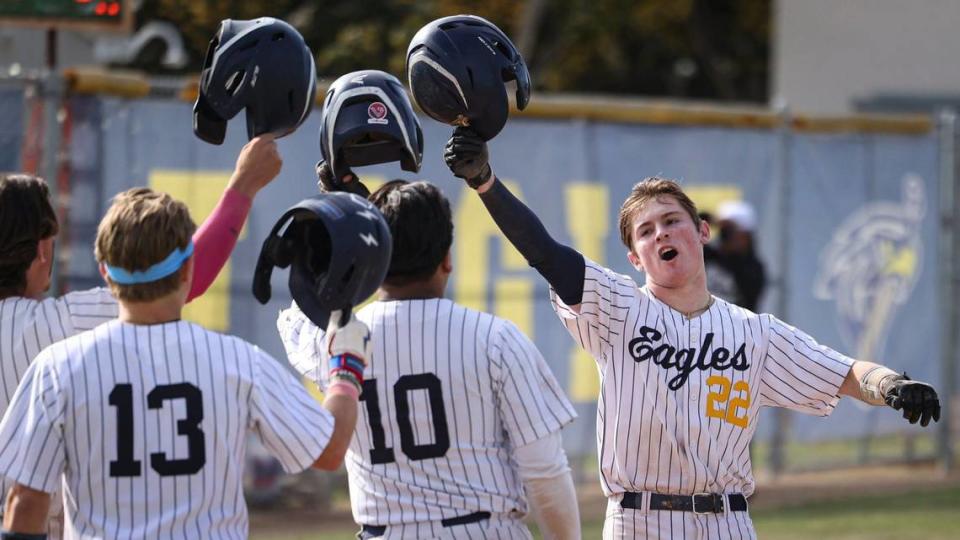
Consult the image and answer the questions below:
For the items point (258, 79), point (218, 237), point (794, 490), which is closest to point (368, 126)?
point (258, 79)

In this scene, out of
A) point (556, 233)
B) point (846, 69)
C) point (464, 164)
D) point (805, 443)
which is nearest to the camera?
point (464, 164)

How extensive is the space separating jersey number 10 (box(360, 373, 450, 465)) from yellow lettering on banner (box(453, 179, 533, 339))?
604cm

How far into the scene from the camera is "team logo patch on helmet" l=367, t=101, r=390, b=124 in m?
4.39

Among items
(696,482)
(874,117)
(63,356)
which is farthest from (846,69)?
(63,356)

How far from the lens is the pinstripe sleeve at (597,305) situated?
4.47 m

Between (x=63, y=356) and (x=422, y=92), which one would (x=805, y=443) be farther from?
(x=63, y=356)

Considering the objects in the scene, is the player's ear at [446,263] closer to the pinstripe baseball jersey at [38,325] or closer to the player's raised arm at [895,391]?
the pinstripe baseball jersey at [38,325]

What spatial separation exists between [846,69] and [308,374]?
17290mm

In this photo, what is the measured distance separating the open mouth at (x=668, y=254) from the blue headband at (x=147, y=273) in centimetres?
167

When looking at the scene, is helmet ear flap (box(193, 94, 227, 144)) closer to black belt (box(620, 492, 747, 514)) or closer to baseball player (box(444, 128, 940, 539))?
baseball player (box(444, 128, 940, 539))

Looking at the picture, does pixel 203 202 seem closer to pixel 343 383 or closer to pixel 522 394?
pixel 522 394

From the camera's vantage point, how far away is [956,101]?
19.2m

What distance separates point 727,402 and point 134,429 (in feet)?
6.27

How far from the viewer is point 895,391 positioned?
432cm
